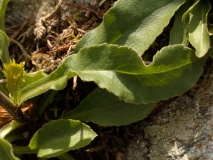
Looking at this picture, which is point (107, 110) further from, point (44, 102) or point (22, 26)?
point (22, 26)

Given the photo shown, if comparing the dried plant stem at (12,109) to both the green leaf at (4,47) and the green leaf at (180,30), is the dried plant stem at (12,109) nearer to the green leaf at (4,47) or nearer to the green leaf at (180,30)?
the green leaf at (4,47)

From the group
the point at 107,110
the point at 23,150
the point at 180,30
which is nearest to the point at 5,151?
the point at 23,150

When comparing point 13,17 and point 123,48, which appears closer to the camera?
point 123,48

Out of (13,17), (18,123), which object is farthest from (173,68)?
(13,17)

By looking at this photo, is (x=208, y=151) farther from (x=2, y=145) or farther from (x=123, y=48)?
(x=2, y=145)

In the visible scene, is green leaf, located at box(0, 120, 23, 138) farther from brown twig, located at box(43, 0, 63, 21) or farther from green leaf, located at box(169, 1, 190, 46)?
green leaf, located at box(169, 1, 190, 46)

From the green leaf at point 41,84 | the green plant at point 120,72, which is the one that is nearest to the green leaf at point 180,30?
the green plant at point 120,72
